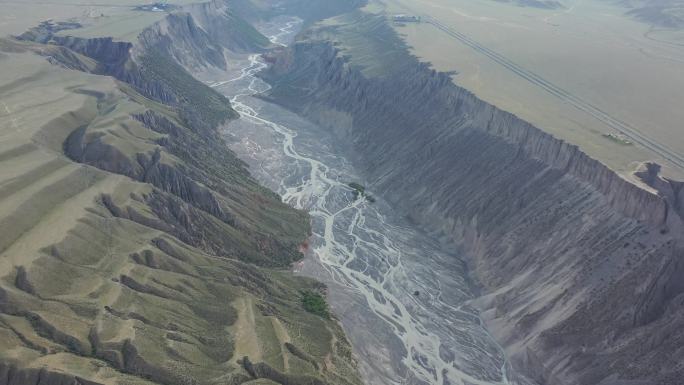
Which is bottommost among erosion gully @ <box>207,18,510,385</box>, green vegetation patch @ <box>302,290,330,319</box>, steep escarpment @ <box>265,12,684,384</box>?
erosion gully @ <box>207,18,510,385</box>

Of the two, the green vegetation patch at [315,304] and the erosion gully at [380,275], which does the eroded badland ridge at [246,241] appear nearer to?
the green vegetation patch at [315,304]

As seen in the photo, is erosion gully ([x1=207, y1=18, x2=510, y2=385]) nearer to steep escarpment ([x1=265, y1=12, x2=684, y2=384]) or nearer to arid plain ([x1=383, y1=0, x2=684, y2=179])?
steep escarpment ([x1=265, y1=12, x2=684, y2=384])

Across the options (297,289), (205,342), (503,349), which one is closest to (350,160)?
(297,289)

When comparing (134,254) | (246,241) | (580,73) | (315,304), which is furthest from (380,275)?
(580,73)

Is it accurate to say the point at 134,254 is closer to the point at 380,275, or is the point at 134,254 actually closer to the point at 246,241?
the point at 246,241

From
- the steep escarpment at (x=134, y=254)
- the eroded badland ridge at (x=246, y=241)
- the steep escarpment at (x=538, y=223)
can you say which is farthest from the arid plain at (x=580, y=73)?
the steep escarpment at (x=134, y=254)

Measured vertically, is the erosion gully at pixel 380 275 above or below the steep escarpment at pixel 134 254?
below

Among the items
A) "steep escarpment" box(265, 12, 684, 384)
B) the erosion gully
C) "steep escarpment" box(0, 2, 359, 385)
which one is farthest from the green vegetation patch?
"steep escarpment" box(265, 12, 684, 384)
